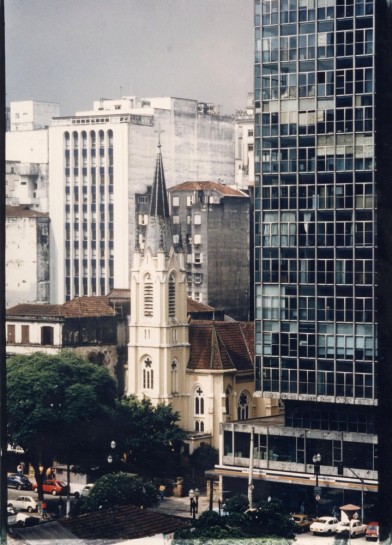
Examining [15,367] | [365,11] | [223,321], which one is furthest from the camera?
[223,321]

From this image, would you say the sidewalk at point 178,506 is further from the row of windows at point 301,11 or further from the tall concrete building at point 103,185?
the tall concrete building at point 103,185

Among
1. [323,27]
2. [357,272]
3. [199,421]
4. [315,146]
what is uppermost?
[323,27]

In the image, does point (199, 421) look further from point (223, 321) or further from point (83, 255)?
point (83, 255)

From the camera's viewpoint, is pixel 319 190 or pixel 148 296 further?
pixel 148 296

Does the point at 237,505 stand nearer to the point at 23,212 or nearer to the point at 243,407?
the point at 243,407

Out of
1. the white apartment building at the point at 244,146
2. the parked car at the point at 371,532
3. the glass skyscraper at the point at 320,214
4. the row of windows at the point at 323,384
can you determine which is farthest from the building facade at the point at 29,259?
the parked car at the point at 371,532

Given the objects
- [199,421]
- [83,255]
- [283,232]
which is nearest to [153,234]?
[83,255]

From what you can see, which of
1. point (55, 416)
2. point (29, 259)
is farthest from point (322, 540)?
point (29, 259)
